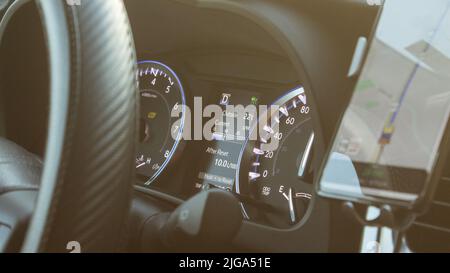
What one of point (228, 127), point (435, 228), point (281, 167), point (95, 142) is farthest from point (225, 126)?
point (95, 142)

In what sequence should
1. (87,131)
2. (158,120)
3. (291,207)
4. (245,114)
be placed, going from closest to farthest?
1. (87,131)
2. (291,207)
3. (245,114)
4. (158,120)

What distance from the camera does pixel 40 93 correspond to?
1.24m

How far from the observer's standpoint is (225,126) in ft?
4.34

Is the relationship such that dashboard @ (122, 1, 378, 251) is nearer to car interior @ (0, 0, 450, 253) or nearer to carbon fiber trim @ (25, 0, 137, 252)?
car interior @ (0, 0, 450, 253)

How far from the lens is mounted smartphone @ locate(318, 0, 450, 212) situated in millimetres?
736

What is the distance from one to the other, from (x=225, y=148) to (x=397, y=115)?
593 millimetres

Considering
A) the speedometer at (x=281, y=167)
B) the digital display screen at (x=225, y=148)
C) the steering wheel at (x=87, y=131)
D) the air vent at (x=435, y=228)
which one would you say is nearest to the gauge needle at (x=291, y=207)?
the speedometer at (x=281, y=167)

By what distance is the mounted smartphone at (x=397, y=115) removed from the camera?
74 cm

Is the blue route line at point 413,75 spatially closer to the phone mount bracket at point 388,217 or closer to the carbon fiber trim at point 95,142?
the phone mount bracket at point 388,217

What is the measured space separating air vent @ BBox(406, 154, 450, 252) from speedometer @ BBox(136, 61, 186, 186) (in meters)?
0.66

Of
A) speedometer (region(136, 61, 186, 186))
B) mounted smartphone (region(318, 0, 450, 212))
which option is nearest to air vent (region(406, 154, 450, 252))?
mounted smartphone (region(318, 0, 450, 212))

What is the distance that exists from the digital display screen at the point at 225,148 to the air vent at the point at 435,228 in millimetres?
496

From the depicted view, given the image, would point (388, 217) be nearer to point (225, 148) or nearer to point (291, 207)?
point (291, 207)

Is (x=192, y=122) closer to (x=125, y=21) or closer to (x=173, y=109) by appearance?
(x=173, y=109)
